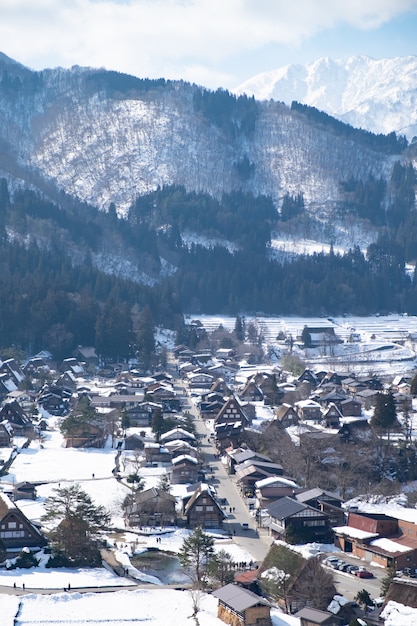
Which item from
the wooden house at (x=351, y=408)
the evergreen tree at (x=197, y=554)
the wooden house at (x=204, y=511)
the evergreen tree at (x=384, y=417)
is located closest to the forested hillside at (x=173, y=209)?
the wooden house at (x=351, y=408)

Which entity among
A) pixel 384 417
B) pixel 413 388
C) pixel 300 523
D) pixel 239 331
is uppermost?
pixel 239 331

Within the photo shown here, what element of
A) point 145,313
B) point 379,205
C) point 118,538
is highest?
point 379,205

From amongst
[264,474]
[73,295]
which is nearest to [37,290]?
[73,295]

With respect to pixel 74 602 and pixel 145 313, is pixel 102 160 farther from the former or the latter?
pixel 74 602

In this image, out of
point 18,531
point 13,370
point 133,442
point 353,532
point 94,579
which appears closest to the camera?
point 94,579

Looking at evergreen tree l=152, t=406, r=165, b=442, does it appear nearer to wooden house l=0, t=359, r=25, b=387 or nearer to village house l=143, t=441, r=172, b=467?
village house l=143, t=441, r=172, b=467

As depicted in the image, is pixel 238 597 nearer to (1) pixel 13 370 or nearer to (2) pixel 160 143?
(1) pixel 13 370

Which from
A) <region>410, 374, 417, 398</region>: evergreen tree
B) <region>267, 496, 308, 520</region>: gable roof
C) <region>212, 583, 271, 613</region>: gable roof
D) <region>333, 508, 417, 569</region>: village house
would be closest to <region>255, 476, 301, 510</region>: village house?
<region>267, 496, 308, 520</region>: gable roof

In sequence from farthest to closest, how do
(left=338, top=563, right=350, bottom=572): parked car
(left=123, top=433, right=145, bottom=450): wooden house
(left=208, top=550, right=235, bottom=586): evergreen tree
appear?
1. (left=123, top=433, right=145, bottom=450): wooden house
2. (left=338, top=563, right=350, bottom=572): parked car
3. (left=208, top=550, right=235, bottom=586): evergreen tree

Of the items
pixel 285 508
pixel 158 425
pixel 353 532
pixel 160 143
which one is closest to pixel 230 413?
pixel 158 425
